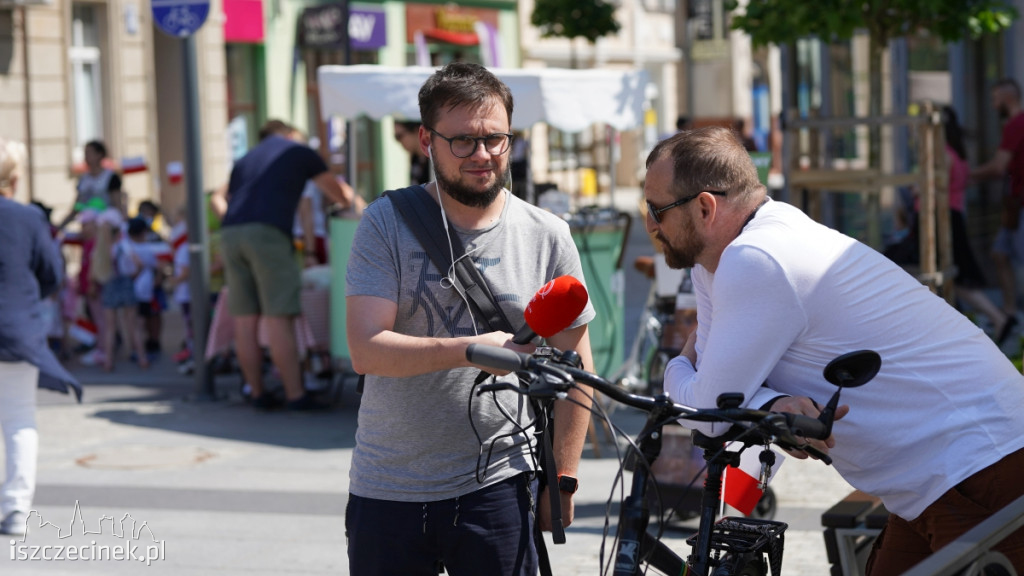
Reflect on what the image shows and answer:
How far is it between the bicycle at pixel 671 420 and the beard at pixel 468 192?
0.60 meters

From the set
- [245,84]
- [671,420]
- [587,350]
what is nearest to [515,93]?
[587,350]

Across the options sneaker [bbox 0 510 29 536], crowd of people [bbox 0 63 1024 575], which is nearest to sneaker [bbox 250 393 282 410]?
sneaker [bbox 0 510 29 536]

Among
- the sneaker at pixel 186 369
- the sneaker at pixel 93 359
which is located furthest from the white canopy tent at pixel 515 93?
the sneaker at pixel 93 359

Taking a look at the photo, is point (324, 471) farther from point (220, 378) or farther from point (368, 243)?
point (368, 243)

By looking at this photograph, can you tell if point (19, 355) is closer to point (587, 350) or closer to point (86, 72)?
point (587, 350)

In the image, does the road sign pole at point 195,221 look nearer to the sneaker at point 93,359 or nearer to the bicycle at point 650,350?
the sneaker at point 93,359

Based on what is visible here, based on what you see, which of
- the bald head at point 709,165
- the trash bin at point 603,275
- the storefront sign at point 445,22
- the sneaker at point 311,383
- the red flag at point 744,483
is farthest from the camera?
the storefront sign at point 445,22

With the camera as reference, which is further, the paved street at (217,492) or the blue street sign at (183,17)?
the blue street sign at (183,17)

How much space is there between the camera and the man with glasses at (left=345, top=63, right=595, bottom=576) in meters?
3.44

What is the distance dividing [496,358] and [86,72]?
65.7 feet

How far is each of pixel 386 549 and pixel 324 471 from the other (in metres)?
5.07

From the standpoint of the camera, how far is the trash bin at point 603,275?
9.59 m

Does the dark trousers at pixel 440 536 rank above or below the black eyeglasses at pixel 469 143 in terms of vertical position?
below

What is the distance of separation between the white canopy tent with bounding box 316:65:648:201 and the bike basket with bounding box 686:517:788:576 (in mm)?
6846
